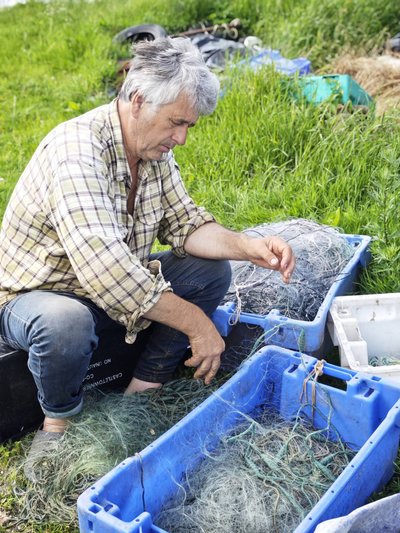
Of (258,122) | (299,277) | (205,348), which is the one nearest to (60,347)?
(205,348)

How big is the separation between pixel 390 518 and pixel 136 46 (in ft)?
5.78

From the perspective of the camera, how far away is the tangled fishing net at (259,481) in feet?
7.29

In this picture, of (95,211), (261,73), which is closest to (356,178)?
(261,73)

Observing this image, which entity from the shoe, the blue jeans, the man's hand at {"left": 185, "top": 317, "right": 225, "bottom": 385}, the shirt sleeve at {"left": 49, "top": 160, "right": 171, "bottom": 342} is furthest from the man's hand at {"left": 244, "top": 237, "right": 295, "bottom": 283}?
the shoe

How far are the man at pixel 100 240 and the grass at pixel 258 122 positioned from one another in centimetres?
59

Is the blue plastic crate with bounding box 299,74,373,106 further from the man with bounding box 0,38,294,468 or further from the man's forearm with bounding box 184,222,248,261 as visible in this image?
the man with bounding box 0,38,294,468

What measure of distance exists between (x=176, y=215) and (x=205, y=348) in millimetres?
725

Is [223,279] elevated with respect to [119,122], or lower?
lower

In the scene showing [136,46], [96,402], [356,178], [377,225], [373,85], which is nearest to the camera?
[136,46]

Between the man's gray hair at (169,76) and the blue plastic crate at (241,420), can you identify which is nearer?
the blue plastic crate at (241,420)

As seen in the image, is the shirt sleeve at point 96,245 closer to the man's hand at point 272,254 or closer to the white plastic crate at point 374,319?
the man's hand at point 272,254

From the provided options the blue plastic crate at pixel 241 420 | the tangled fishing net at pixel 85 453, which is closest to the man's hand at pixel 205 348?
the blue plastic crate at pixel 241 420

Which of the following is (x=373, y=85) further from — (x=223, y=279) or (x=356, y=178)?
(x=223, y=279)

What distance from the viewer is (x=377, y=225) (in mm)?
3521
